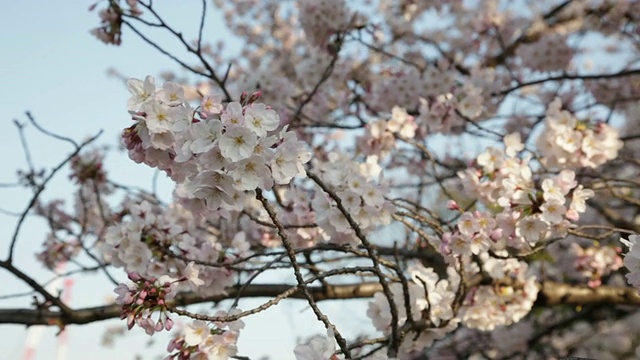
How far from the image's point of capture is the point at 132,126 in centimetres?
129

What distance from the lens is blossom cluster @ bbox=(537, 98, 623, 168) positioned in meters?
2.32

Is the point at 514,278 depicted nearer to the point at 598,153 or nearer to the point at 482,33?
the point at 598,153

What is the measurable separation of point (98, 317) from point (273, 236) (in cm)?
84

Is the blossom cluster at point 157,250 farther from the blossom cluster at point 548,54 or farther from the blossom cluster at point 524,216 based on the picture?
the blossom cluster at point 548,54

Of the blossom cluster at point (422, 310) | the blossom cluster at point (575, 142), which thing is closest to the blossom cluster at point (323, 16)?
the blossom cluster at point (575, 142)

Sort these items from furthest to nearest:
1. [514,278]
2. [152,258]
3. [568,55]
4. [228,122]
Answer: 1. [568,55]
2. [514,278]
3. [152,258]
4. [228,122]

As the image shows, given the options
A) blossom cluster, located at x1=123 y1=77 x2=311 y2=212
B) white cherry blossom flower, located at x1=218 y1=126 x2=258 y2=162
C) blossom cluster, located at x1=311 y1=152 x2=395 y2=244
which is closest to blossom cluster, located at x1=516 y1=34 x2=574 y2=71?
blossom cluster, located at x1=311 y1=152 x2=395 y2=244

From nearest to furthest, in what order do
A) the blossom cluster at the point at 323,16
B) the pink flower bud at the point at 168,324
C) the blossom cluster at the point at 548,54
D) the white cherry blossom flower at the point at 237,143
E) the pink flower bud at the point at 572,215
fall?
the white cherry blossom flower at the point at 237,143 → the pink flower bud at the point at 168,324 → the pink flower bud at the point at 572,215 → the blossom cluster at the point at 323,16 → the blossom cluster at the point at 548,54

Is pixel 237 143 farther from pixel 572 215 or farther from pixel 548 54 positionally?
pixel 548 54

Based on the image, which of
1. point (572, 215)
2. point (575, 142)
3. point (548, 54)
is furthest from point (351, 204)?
point (548, 54)

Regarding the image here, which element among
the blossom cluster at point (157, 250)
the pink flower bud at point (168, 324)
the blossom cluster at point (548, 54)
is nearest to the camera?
the pink flower bud at point (168, 324)

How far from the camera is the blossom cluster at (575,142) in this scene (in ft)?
7.62

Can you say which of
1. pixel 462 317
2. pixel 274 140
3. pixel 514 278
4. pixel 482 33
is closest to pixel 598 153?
pixel 514 278

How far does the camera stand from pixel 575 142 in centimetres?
232
